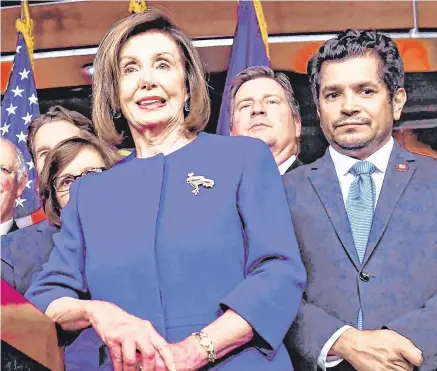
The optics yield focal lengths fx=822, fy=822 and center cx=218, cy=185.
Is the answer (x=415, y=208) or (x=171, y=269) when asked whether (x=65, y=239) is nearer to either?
(x=171, y=269)

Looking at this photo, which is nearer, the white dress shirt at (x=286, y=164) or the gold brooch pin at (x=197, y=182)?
the gold brooch pin at (x=197, y=182)

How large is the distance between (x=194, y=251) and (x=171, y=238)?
0.07m

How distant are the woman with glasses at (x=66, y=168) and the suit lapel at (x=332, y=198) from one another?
23.1 inches

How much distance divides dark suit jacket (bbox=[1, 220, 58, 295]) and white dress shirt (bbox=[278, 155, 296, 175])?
0.66 meters

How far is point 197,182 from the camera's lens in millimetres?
1947

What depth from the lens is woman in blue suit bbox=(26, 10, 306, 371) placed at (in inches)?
70.4

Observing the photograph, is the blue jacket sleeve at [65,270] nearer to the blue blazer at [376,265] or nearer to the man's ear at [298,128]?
the blue blazer at [376,265]

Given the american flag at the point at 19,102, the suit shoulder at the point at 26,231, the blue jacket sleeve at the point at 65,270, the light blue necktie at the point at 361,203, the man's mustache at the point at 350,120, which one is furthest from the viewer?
the american flag at the point at 19,102

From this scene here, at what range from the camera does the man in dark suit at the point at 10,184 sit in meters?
2.51

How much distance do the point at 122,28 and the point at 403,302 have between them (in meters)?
1.00

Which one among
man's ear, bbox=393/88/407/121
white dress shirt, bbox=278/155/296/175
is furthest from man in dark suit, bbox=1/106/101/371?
man's ear, bbox=393/88/407/121

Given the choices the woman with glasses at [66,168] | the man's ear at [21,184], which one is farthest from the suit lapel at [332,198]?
the man's ear at [21,184]

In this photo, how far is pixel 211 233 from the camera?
188 centimetres

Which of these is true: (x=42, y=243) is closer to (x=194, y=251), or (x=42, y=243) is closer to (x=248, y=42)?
(x=194, y=251)
